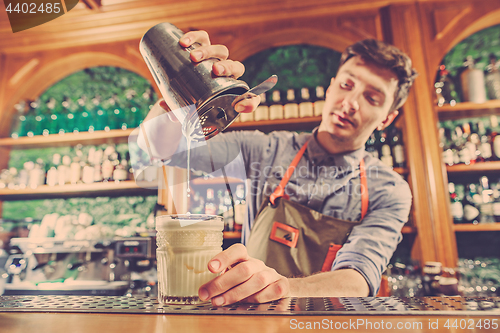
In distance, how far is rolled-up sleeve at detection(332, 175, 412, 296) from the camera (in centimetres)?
96

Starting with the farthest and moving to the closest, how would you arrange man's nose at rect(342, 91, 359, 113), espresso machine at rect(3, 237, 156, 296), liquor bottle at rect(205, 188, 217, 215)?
liquor bottle at rect(205, 188, 217, 215)
espresso machine at rect(3, 237, 156, 296)
man's nose at rect(342, 91, 359, 113)

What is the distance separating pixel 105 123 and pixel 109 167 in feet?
1.45

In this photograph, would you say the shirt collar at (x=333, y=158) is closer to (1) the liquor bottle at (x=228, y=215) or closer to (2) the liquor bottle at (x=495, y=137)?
(1) the liquor bottle at (x=228, y=215)

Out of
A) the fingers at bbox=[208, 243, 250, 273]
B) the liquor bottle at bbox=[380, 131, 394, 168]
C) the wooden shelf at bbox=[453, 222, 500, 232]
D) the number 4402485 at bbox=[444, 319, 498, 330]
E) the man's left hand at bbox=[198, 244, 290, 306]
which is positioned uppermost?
the liquor bottle at bbox=[380, 131, 394, 168]

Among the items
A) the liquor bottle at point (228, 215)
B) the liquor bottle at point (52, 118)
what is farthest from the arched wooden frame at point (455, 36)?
the liquor bottle at point (52, 118)

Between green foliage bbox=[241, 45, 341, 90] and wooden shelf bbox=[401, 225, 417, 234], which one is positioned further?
green foliage bbox=[241, 45, 341, 90]

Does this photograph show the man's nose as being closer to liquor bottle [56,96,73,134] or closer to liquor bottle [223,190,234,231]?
liquor bottle [223,190,234,231]

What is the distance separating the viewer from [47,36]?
273 cm

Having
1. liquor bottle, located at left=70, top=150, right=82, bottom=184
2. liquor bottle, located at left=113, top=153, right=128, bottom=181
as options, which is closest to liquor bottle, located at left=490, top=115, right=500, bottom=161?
liquor bottle, located at left=113, top=153, right=128, bottom=181

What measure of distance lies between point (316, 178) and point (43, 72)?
277cm

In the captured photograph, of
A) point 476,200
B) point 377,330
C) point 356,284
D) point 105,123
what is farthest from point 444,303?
point 105,123

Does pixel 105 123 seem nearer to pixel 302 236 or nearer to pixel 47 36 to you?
pixel 47 36

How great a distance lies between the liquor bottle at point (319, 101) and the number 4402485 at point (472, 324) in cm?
189

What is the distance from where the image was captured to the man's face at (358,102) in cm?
137
